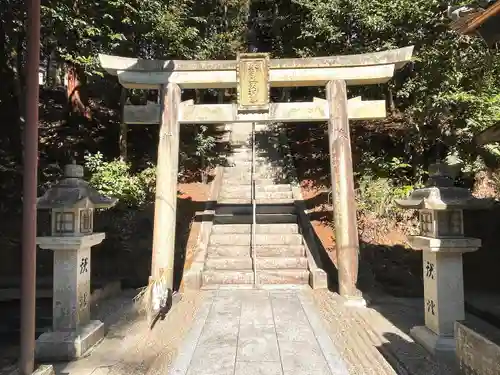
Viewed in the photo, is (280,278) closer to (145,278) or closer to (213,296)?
(213,296)

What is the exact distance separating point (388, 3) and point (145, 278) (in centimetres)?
966

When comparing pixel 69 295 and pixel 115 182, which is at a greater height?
pixel 115 182

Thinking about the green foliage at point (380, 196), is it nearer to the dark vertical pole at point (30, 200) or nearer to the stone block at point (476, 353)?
the stone block at point (476, 353)

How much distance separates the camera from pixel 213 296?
8359 mm

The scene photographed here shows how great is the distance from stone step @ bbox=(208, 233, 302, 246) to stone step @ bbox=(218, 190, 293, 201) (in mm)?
2880

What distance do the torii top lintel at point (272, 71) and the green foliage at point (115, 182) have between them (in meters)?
3.01

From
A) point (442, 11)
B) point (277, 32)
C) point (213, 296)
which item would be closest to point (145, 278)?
point (213, 296)

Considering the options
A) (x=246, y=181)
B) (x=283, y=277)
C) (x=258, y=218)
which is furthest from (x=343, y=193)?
(x=246, y=181)

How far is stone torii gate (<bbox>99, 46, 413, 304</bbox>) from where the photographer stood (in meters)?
8.55

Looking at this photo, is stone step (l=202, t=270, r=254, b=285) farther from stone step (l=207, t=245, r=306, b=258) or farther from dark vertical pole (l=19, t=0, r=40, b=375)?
dark vertical pole (l=19, t=0, r=40, b=375)

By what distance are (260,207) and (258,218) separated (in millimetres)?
912

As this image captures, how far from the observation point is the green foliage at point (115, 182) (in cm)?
1073

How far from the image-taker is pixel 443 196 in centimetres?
549

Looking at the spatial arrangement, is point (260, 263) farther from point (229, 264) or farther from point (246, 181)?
point (246, 181)
